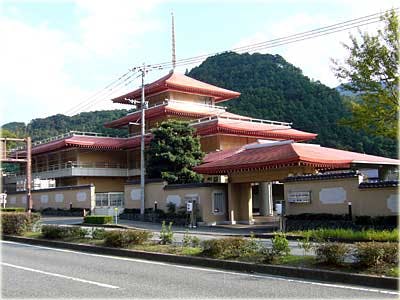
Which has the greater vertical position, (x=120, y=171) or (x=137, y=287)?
(x=120, y=171)

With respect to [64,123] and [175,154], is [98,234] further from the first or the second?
[64,123]

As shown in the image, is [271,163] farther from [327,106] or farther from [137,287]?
[327,106]

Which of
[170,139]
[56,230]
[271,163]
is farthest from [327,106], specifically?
[56,230]

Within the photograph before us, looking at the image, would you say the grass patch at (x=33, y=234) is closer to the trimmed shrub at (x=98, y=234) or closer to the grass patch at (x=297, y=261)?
the trimmed shrub at (x=98, y=234)

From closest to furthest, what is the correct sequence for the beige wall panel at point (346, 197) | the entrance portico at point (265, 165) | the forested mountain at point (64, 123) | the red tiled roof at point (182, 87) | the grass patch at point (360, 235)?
the grass patch at point (360, 235)
the beige wall panel at point (346, 197)
the entrance portico at point (265, 165)
the red tiled roof at point (182, 87)
the forested mountain at point (64, 123)

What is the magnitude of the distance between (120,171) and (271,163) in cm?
2828

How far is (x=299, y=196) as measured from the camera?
23.6 meters

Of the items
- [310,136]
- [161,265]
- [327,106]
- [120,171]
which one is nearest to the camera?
[161,265]

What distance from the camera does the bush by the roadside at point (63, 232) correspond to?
16828 mm

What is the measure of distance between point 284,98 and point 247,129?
18645 millimetres

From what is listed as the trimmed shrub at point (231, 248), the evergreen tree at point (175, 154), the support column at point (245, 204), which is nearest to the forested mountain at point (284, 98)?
the evergreen tree at point (175, 154)

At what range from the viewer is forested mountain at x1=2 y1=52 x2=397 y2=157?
5288 centimetres

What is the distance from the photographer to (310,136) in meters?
46.1

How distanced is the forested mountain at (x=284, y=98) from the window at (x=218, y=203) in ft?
67.4
